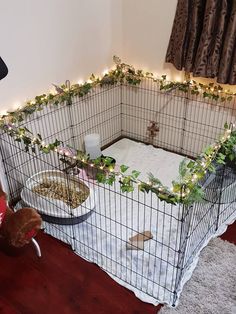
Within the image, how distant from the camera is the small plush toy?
1.86 m

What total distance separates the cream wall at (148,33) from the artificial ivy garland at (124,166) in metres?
0.09

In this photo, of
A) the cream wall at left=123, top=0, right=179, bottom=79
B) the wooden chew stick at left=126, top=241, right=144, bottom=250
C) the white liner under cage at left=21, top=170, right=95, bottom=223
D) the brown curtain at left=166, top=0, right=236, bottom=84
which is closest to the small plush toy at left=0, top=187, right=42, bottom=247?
the white liner under cage at left=21, top=170, right=95, bottom=223

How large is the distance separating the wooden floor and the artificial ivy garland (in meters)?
0.62

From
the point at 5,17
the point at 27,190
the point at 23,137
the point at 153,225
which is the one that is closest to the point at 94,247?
the point at 153,225

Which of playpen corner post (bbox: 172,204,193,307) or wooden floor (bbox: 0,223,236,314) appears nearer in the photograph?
playpen corner post (bbox: 172,204,193,307)

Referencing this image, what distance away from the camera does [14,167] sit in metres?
2.45

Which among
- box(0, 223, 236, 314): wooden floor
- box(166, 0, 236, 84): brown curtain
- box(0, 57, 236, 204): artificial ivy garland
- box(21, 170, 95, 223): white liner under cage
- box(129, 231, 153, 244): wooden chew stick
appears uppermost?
box(166, 0, 236, 84): brown curtain

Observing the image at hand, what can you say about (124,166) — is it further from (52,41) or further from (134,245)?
(52,41)

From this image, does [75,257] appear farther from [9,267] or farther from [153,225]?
[153,225]

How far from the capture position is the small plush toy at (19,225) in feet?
6.12

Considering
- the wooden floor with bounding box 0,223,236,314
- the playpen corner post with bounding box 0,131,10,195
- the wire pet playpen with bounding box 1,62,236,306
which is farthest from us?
the playpen corner post with bounding box 0,131,10,195

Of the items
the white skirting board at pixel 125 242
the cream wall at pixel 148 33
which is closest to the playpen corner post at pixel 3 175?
the white skirting board at pixel 125 242

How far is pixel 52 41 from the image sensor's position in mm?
2441

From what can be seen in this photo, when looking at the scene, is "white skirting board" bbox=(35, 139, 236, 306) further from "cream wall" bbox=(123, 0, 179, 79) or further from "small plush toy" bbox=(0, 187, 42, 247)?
"cream wall" bbox=(123, 0, 179, 79)
